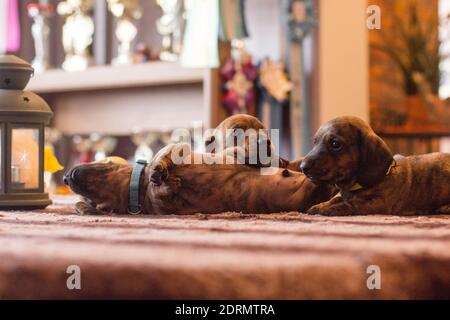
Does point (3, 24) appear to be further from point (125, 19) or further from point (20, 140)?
point (20, 140)

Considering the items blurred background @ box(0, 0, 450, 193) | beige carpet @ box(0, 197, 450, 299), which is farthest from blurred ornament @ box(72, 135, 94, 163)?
beige carpet @ box(0, 197, 450, 299)

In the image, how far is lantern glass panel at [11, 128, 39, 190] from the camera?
1.36 metres

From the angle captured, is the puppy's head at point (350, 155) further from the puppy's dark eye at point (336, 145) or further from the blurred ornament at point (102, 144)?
the blurred ornament at point (102, 144)

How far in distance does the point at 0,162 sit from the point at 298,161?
0.54 m

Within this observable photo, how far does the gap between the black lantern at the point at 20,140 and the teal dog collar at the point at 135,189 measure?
288mm

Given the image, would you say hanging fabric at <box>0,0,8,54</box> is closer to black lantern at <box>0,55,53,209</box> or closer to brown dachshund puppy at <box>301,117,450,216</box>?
black lantern at <box>0,55,53,209</box>

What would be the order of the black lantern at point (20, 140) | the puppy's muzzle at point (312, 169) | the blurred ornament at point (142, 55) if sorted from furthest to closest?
the blurred ornament at point (142, 55), the black lantern at point (20, 140), the puppy's muzzle at point (312, 169)

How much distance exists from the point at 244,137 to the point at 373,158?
0.75 feet

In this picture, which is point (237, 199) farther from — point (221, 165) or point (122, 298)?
point (122, 298)

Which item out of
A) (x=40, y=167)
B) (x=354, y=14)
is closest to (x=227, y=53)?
(x=354, y=14)

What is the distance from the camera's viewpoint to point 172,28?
3932 millimetres

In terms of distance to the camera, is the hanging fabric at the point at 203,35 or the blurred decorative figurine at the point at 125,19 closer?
the hanging fabric at the point at 203,35

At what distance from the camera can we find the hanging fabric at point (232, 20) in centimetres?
338

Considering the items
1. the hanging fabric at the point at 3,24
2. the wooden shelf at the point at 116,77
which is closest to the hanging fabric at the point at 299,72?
the wooden shelf at the point at 116,77
